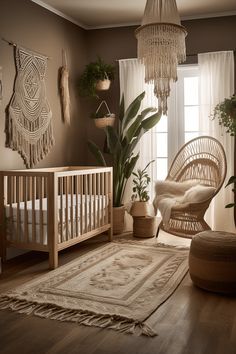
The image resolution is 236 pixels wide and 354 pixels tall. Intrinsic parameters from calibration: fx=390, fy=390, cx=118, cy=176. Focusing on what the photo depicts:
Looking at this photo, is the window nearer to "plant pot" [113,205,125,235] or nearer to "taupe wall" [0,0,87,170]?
"plant pot" [113,205,125,235]

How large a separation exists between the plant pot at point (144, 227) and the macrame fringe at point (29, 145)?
1.28 meters

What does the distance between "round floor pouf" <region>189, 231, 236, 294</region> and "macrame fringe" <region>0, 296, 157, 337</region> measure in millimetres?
686

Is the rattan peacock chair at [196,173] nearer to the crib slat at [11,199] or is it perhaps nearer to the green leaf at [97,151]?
the green leaf at [97,151]

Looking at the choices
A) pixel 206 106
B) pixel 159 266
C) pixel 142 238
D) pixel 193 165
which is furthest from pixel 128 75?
pixel 159 266

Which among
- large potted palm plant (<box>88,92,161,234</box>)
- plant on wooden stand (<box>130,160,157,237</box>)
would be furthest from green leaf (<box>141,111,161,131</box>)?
plant on wooden stand (<box>130,160,157,237</box>)

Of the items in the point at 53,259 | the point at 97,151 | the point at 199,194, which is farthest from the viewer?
the point at 97,151

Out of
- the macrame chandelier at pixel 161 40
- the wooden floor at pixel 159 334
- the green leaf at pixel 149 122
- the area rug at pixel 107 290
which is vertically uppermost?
the macrame chandelier at pixel 161 40

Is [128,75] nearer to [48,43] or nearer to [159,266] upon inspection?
[48,43]

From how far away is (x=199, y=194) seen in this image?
3.77 m

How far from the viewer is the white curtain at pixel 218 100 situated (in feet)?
14.4

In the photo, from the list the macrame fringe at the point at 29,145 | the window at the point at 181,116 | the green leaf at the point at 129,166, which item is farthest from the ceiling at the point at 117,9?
the green leaf at the point at 129,166

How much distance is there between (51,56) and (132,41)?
1.13 metres

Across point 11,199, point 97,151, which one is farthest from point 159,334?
point 97,151

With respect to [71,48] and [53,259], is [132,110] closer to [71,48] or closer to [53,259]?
[71,48]
